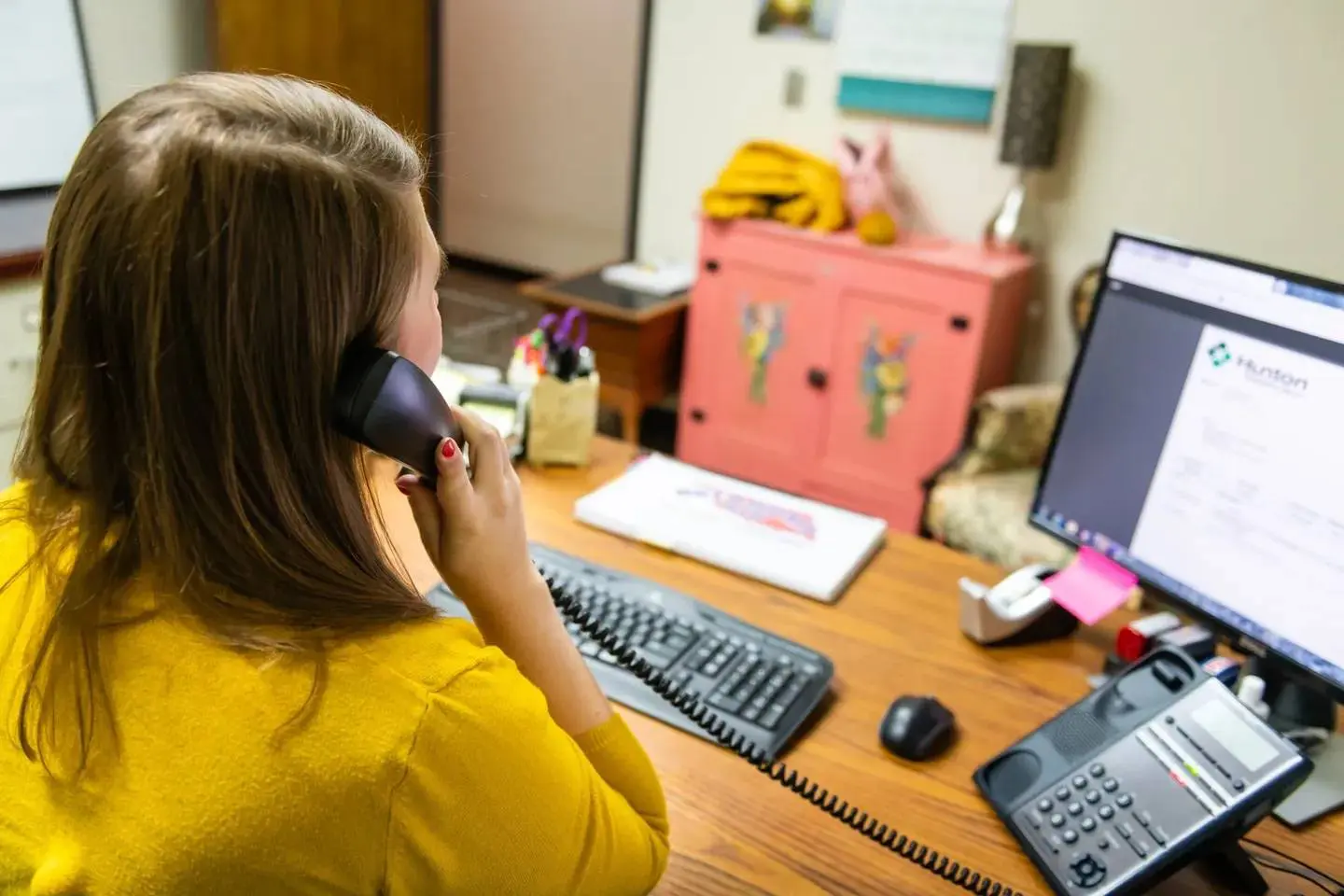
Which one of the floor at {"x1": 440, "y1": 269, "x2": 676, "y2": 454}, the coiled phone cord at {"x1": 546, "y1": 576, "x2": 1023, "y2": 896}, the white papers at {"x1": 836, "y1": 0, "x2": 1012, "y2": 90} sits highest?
the white papers at {"x1": 836, "y1": 0, "x2": 1012, "y2": 90}

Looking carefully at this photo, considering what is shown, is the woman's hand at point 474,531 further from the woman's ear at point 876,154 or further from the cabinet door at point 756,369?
the woman's ear at point 876,154

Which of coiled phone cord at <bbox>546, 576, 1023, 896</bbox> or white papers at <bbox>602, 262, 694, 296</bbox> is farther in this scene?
white papers at <bbox>602, 262, 694, 296</bbox>

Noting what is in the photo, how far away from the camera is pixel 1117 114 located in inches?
109

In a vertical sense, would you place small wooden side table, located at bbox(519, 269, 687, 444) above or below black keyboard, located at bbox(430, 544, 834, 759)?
below

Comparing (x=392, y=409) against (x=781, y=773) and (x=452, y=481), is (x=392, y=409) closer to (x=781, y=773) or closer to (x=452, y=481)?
(x=452, y=481)

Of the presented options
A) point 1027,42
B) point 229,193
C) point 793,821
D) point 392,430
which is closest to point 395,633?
point 392,430

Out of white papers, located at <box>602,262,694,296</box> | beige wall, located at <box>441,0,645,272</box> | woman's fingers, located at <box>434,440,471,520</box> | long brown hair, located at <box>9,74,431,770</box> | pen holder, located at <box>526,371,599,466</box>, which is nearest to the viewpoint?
long brown hair, located at <box>9,74,431,770</box>

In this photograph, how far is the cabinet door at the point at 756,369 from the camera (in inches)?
118

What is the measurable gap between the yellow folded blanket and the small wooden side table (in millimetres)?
358

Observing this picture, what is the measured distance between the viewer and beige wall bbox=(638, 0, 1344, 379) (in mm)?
2568

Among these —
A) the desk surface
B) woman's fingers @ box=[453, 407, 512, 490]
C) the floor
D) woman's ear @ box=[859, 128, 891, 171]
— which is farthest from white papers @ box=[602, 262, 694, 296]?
woman's fingers @ box=[453, 407, 512, 490]

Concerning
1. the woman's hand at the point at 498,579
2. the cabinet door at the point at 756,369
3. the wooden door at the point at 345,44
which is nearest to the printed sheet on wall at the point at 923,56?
the cabinet door at the point at 756,369

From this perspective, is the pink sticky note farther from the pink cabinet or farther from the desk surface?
the desk surface

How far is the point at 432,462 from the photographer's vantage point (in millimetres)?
786
